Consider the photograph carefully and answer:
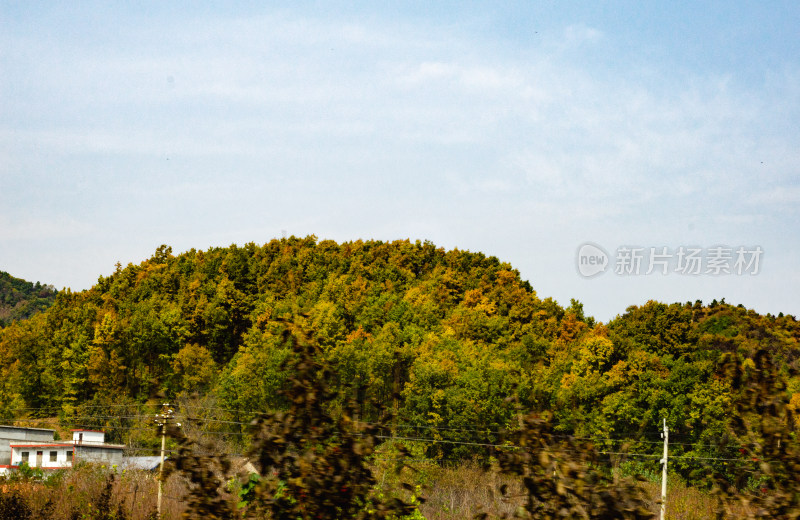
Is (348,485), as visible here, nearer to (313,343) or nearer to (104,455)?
(313,343)

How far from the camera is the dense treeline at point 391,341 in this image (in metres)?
49.8

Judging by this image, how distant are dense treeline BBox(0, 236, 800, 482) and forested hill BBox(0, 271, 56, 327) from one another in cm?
6611

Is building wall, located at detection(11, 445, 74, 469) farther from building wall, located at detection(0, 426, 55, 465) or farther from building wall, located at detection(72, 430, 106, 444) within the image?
building wall, located at detection(72, 430, 106, 444)

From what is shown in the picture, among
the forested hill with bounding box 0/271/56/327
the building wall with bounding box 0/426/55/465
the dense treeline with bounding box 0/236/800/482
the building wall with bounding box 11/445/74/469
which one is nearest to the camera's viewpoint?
the building wall with bounding box 11/445/74/469

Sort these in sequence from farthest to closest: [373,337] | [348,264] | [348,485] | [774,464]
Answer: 1. [348,264]
2. [373,337]
3. [774,464]
4. [348,485]

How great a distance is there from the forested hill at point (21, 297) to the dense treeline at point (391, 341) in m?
66.1

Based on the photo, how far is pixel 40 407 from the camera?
63844mm

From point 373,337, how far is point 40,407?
28.8 m

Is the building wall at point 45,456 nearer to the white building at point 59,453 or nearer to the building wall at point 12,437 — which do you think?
the white building at point 59,453

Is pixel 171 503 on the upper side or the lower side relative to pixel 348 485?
lower

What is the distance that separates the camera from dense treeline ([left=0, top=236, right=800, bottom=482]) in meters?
49.8

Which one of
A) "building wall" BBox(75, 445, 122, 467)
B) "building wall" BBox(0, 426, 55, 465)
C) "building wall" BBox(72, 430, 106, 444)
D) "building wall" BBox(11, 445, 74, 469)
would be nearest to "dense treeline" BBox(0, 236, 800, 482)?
"building wall" BBox(72, 430, 106, 444)

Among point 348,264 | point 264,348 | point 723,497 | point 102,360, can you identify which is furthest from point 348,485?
point 348,264

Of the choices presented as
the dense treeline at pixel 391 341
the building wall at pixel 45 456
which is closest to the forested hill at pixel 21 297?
the dense treeline at pixel 391 341
